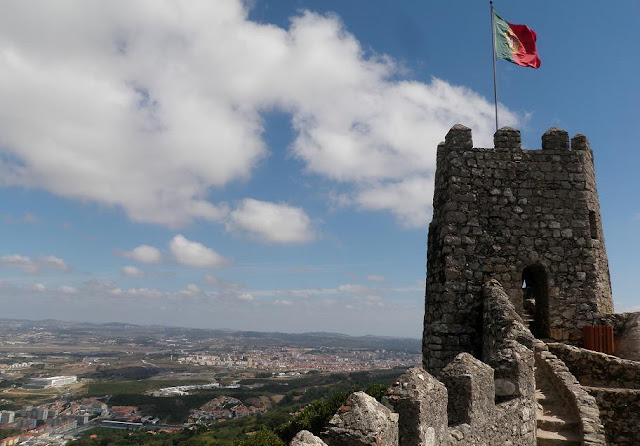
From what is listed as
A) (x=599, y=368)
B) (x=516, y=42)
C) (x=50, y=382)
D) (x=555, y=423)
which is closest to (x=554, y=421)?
(x=555, y=423)

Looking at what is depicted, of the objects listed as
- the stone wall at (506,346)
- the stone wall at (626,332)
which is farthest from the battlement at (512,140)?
the stone wall at (626,332)

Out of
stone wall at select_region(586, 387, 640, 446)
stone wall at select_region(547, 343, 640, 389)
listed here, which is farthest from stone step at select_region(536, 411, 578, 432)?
stone wall at select_region(547, 343, 640, 389)

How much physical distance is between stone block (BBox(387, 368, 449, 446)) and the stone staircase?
390cm

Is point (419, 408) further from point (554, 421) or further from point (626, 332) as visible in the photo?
point (626, 332)

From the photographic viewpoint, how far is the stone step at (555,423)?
7.41 m

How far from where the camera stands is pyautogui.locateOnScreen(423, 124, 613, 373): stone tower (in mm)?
10070

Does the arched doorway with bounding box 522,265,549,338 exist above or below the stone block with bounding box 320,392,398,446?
above

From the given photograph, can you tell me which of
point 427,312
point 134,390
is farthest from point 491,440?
point 134,390

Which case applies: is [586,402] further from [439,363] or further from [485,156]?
[485,156]

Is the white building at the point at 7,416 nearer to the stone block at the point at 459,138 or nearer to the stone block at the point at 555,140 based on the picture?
the stone block at the point at 459,138

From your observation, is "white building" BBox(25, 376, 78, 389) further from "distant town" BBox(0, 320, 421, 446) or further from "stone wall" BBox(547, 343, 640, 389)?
"stone wall" BBox(547, 343, 640, 389)

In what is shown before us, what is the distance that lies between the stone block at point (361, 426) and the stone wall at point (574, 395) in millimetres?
4980

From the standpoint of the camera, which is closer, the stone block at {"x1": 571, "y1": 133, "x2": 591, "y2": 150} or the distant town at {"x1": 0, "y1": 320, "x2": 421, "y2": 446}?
the stone block at {"x1": 571, "y1": 133, "x2": 591, "y2": 150}

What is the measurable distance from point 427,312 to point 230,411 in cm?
10054
